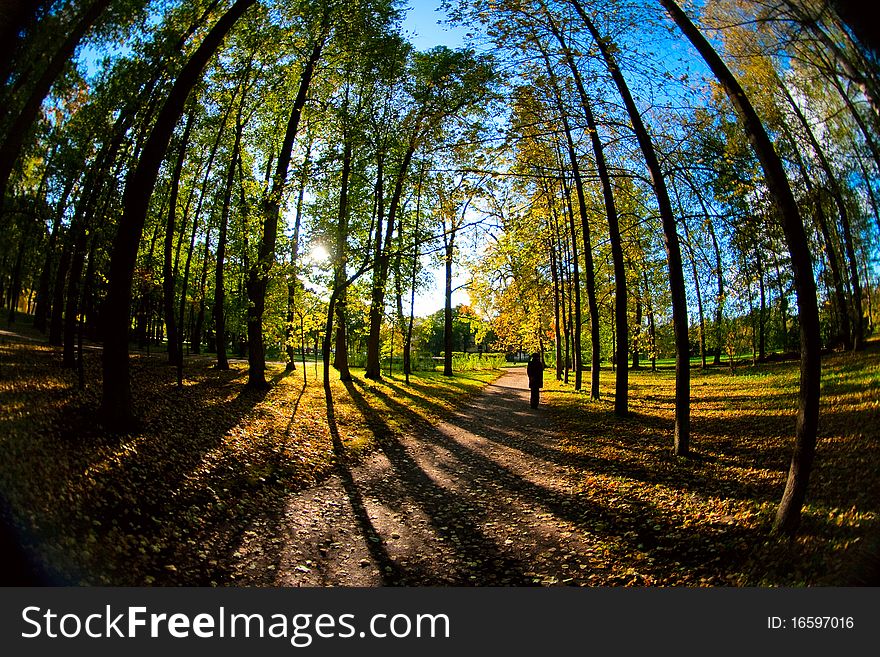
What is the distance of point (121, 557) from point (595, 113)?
951 cm

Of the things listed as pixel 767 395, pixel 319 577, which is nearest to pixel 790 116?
pixel 767 395

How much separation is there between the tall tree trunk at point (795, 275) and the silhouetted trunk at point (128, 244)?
7008mm

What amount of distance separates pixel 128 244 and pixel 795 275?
29.3 feet

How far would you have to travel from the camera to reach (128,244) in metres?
6.03

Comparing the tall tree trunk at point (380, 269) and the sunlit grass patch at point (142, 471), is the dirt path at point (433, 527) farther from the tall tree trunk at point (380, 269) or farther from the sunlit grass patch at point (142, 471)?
the tall tree trunk at point (380, 269)

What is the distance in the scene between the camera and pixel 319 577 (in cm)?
398

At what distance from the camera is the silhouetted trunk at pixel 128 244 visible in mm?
5973

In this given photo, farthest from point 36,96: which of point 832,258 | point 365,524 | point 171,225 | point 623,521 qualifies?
point 171,225

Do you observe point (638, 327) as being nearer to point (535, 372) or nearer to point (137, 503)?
point (535, 372)

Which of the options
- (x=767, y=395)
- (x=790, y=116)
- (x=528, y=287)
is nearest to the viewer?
(x=790, y=116)

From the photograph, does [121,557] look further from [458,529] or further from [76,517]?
[458,529]

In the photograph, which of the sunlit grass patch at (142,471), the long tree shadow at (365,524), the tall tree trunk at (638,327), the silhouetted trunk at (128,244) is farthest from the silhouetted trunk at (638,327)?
the silhouetted trunk at (128,244)

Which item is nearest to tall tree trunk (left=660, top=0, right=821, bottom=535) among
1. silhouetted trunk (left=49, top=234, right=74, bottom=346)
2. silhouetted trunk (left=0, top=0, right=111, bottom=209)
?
silhouetted trunk (left=0, top=0, right=111, bottom=209)

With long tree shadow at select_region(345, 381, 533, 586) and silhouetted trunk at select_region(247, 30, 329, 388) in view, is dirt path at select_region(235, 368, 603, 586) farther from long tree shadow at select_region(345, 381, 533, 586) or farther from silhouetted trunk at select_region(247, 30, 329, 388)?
silhouetted trunk at select_region(247, 30, 329, 388)
